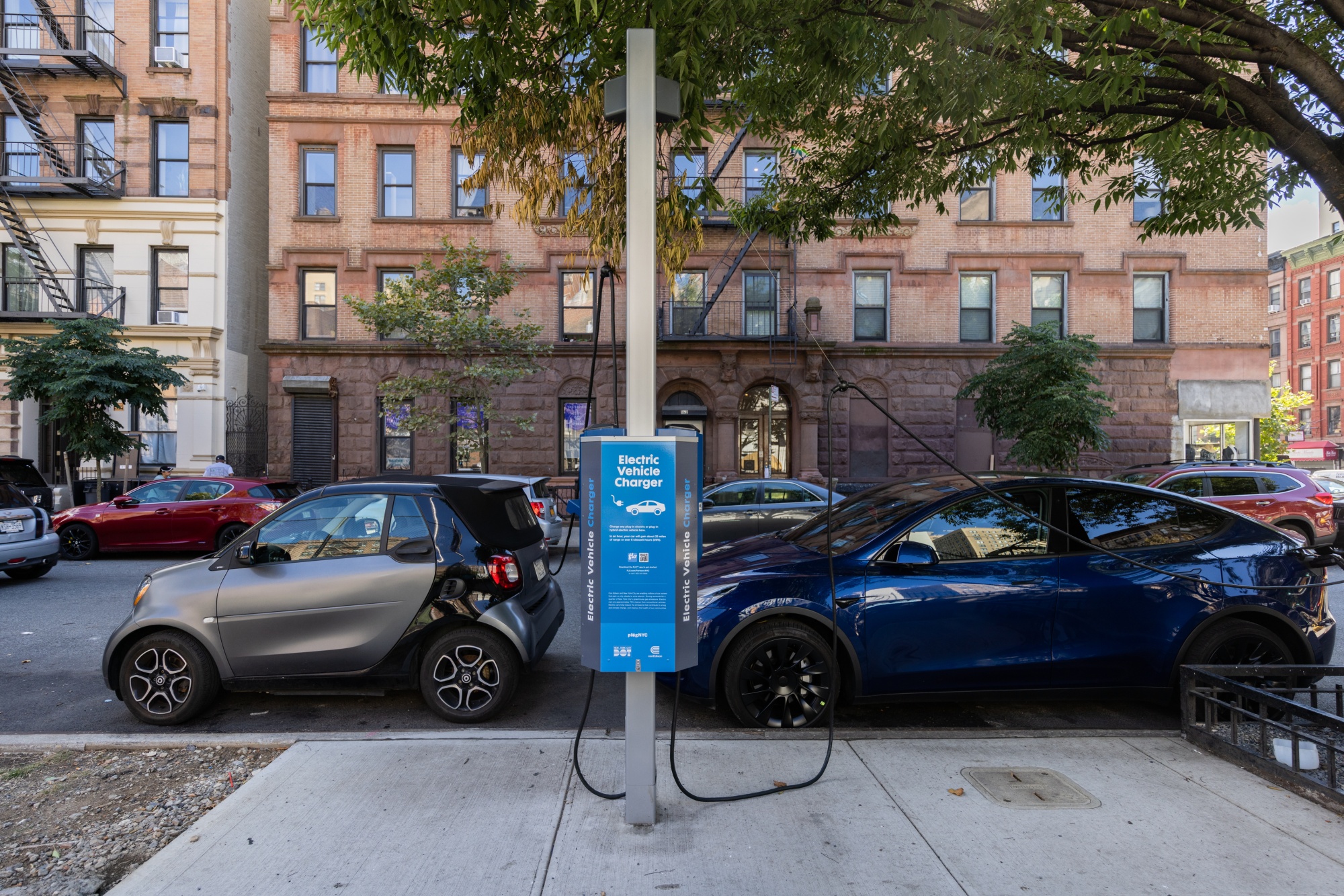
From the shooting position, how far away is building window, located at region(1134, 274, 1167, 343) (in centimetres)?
2106

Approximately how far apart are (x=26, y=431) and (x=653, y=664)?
25.1 m

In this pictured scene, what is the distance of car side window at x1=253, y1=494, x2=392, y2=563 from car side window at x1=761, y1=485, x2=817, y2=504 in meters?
8.35

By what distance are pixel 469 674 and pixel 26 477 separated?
13006mm

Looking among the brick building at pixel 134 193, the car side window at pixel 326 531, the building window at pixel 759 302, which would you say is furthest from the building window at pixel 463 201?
the car side window at pixel 326 531

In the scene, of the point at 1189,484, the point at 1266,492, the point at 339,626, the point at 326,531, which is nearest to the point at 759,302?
the point at 1189,484

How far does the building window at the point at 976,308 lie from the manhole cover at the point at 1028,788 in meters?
18.5

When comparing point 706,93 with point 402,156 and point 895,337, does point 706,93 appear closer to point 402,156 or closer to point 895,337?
point 895,337

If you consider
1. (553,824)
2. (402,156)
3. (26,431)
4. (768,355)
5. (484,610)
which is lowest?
(553,824)

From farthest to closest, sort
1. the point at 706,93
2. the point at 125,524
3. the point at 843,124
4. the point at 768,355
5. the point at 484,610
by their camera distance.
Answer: the point at 768,355, the point at 125,524, the point at 843,124, the point at 706,93, the point at 484,610

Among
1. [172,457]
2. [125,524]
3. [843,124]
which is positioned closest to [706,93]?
[843,124]

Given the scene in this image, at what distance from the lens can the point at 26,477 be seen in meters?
13.3

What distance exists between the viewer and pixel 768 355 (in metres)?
20.1

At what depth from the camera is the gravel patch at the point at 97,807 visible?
10.9 ft

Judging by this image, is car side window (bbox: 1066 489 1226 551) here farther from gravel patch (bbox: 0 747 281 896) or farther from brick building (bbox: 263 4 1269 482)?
brick building (bbox: 263 4 1269 482)
